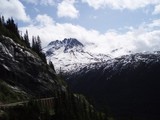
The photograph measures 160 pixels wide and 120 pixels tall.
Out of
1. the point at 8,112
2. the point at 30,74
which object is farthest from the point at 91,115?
the point at 8,112

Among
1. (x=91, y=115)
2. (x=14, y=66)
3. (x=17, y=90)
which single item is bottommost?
(x=91, y=115)

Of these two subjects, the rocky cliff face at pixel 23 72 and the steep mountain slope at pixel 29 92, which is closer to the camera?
the steep mountain slope at pixel 29 92

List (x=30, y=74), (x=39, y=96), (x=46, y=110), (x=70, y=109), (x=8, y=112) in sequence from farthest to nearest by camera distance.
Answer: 1. (x=30, y=74)
2. (x=39, y=96)
3. (x=70, y=109)
4. (x=46, y=110)
5. (x=8, y=112)

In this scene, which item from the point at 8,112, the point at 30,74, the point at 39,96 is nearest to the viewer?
the point at 8,112

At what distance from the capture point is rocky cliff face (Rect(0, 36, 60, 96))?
16945 centimetres

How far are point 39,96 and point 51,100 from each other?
14157mm

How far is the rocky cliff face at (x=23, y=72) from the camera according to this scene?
16945 cm

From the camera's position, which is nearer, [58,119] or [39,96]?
[58,119]

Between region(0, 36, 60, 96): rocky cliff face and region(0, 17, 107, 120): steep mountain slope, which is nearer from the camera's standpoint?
region(0, 17, 107, 120): steep mountain slope

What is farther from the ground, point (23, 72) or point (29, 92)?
point (23, 72)

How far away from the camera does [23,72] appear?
178m

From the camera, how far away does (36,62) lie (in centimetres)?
19375

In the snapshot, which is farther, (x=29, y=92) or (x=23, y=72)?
(x=23, y=72)

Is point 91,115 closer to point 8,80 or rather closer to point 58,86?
point 58,86
